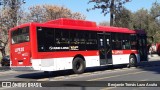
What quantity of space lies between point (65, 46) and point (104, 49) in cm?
387

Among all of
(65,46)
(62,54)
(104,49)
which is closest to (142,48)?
(104,49)

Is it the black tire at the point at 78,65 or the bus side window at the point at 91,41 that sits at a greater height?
the bus side window at the point at 91,41

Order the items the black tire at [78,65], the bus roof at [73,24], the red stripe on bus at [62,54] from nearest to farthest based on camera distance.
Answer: the red stripe on bus at [62,54]
the bus roof at [73,24]
the black tire at [78,65]

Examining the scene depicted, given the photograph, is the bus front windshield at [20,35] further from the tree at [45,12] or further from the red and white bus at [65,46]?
the tree at [45,12]

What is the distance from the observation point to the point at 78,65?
68.0ft

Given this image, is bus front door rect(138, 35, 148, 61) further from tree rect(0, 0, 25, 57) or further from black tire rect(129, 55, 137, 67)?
tree rect(0, 0, 25, 57)

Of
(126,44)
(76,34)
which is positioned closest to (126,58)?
(126,44)

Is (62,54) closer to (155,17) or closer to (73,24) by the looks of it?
(73,24)

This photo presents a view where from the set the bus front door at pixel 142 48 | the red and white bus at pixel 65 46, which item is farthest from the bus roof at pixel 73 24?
the bus front door at pixel 142 48

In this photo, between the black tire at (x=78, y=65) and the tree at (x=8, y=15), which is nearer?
the black tire at (x=78, y=65)

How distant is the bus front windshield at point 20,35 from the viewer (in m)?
18.6

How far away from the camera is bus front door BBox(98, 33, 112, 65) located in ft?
73.6

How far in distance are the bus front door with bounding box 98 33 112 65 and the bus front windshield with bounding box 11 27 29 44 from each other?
18.2 feet

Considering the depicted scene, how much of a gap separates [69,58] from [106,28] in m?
4.48
